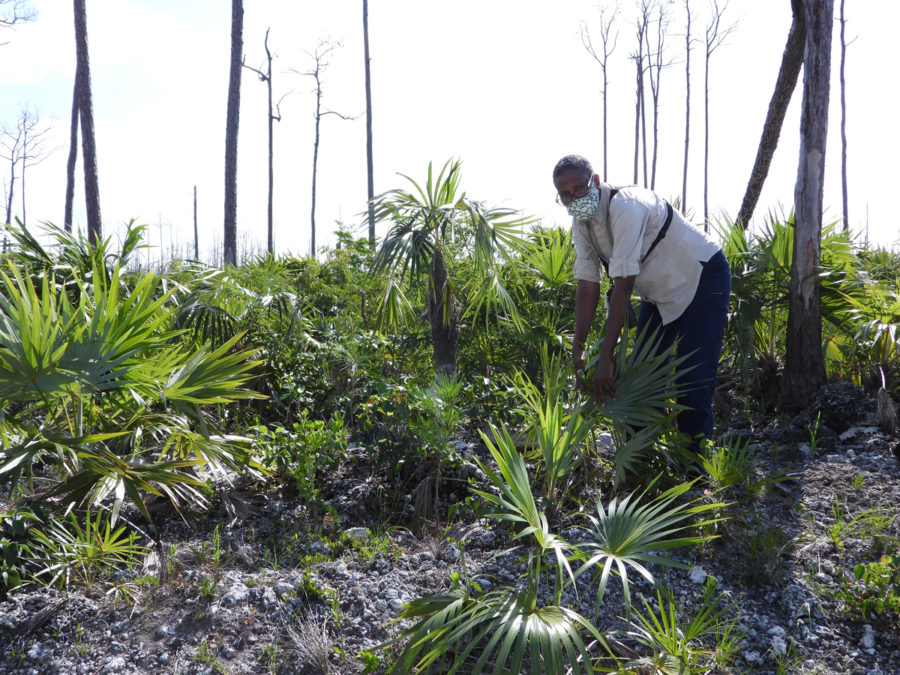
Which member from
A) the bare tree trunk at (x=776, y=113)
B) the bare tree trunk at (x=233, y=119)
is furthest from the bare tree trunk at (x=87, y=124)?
the bare tree trunk at (x=776, y=113)

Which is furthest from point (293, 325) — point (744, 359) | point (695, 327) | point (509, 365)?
point (744, 359)

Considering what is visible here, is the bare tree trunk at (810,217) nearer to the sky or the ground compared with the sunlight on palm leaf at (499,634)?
nearer to the sky

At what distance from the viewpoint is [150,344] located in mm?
2941

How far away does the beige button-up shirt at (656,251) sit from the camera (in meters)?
3.13

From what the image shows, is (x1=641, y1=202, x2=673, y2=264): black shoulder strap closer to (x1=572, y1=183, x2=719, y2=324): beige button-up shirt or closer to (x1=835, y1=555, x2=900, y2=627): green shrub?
(x1=572, y1=183, x2=719, y2=324): beige button-up shirt

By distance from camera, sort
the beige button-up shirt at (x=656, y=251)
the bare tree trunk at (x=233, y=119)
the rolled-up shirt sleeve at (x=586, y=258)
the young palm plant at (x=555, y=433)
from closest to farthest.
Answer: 1. the young palm plant at (x=555, y=433)
2. the beige button-up shirt at (x=656, y=251)
3. the rolled-up shirt sleeve at (x=586, y=258)
4. the bare tree trunk at (x=233, y=119)

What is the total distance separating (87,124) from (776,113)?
1077 cm

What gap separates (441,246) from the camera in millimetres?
4664

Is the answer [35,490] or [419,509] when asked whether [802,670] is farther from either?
[35,490]

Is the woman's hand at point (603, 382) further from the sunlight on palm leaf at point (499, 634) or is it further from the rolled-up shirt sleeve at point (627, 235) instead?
the sunlight on palm leaf at point (499, 634)

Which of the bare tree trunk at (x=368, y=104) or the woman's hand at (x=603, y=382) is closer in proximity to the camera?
the woman's hand at (x=603, y=382)

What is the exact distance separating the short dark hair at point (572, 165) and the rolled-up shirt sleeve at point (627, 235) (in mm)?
227

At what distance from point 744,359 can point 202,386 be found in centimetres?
369

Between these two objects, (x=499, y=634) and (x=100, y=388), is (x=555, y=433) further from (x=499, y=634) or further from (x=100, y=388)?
(x=100, y=388)
